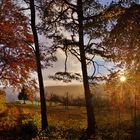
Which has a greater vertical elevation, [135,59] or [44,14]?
[44,14]

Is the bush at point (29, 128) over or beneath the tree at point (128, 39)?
beneath

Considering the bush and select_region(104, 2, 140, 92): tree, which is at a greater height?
select_region(104, 2, 140, 92): tree

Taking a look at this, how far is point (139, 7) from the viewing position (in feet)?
57.7

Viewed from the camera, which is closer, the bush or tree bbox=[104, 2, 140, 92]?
tree bbox=[104, 2, 140, 92]

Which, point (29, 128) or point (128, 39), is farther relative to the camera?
point (29, 128)

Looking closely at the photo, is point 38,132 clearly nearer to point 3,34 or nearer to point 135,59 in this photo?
point 3,34

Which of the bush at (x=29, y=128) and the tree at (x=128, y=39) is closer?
the tree at (x=128, y=39)

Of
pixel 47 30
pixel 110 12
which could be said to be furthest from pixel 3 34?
pixel 110 12

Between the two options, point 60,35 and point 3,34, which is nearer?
point 60,35

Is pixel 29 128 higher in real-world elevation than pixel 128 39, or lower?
lower

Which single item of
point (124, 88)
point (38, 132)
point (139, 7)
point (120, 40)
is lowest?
point (38, 132)

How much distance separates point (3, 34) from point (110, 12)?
17789mm

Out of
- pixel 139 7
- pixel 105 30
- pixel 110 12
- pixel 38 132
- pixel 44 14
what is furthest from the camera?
pixel 44 14

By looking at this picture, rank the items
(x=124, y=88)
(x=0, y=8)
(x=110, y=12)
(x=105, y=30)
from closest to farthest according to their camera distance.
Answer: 1. (x=110, y=12)
2. (x=124, y=88)
3. (x=105, y=30)
4. (x=0, y=8)
